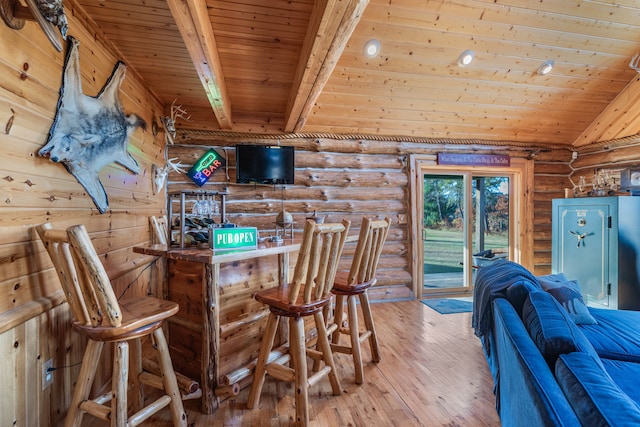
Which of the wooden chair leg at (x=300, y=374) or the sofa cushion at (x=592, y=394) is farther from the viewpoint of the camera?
the wooden chair leg at (x=300, y=374)

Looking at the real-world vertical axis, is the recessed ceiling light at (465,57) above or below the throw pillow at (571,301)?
above

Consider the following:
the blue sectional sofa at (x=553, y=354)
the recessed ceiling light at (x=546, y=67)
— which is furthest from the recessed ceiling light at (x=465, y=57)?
the blue sectional sofa at (x=553, y=354)

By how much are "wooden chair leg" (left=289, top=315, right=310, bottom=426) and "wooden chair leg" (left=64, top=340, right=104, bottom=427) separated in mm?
1043

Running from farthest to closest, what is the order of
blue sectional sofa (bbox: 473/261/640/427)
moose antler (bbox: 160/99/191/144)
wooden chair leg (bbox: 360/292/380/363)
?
moose antler (bbox: 160/99/191/144)
wooden chair leg (bbox: 360/292/380/363)
blue sectional sofa (bbox: 473/261/640/427)

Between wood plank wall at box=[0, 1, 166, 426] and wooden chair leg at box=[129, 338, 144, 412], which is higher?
wood plank wall at box=[0, 1, 166, 426]

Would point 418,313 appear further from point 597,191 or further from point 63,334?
point 63,334

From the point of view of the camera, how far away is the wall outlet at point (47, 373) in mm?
1656

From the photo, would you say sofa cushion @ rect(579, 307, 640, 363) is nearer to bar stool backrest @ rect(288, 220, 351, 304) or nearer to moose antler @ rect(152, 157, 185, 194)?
bar stool backrest @ rect(288, 220, 351, 304)

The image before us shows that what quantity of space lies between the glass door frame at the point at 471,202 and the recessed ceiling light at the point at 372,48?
184 cm

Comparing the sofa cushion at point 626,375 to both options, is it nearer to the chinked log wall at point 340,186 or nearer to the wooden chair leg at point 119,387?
the wooden chair leg at point 119,387

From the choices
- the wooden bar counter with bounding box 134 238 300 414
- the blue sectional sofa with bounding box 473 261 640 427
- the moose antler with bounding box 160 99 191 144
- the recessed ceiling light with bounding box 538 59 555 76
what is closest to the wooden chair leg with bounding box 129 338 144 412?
the wooden bar counter with bounding box 134 238 300 414

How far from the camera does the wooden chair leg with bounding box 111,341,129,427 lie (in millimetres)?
1463

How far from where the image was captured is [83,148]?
2.05 metres

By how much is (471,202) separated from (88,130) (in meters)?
4.94
